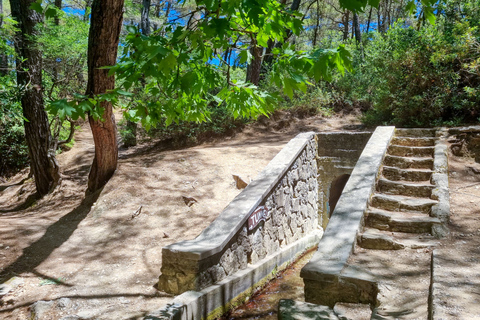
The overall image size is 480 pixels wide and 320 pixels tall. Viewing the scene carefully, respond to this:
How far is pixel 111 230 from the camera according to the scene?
535 cm

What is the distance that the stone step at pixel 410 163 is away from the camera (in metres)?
5.59

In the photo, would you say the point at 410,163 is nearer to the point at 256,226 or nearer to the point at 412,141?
the point at 412,141

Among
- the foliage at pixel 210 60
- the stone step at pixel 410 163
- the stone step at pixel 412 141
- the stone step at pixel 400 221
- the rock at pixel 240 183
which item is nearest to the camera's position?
the foliage at pixel 210 60

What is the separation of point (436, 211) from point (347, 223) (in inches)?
46.5

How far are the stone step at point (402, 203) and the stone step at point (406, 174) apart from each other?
23.3 inches

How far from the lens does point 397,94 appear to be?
875 centimetres

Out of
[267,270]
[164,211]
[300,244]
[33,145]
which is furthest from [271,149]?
[33,145]

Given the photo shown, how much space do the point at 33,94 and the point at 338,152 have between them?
20.5ft

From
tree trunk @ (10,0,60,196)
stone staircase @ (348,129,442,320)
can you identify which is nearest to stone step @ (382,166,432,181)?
stone staircase @ (348,129,442,320)

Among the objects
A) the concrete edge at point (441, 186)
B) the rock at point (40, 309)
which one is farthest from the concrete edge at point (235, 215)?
the concrete edge at point (441, 186)

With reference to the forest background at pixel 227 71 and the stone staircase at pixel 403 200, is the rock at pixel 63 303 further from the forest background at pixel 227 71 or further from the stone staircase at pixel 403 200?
the stone staircase at pixel 403 200

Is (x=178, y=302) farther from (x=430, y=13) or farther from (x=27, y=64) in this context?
(x=27, y=64)

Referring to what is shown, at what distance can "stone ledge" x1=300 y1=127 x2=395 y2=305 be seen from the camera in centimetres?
315

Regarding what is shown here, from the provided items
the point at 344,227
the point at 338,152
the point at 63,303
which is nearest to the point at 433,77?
the point at 338,152
